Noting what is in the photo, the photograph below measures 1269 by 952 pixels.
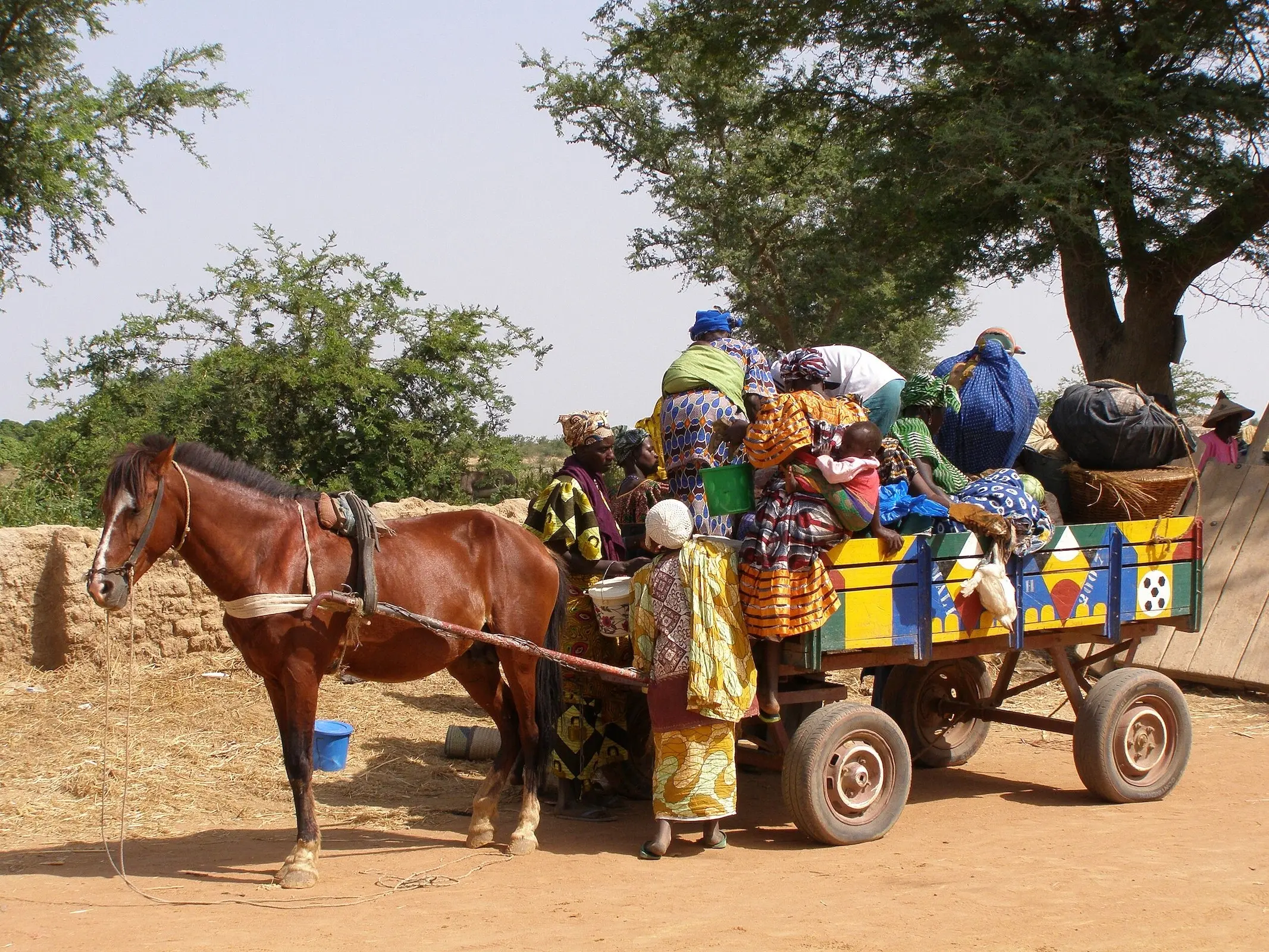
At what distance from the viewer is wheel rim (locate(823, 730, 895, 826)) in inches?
227

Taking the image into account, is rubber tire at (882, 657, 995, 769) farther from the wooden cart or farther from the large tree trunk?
the large tree trunk

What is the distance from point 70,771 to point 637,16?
12.5 metres

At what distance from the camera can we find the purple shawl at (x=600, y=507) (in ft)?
22.3

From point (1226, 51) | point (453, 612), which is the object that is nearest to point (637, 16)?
point (1226, 51)

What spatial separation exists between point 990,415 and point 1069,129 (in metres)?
6.53

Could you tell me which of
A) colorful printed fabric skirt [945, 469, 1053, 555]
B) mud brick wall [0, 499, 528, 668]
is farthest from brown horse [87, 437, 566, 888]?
mud brick wall [0, 499, 528, 668]

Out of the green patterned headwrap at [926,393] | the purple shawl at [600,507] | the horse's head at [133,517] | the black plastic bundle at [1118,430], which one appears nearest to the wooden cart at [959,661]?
the black plastic bundle at [1118,430]

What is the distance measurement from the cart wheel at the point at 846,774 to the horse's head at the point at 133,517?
3.04 m

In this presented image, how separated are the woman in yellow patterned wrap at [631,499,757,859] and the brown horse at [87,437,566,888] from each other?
85cm

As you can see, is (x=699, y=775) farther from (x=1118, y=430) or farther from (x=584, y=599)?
(x=1118, y=430)

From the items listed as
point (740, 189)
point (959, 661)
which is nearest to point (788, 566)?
point (959, 661)

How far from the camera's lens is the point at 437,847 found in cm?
610

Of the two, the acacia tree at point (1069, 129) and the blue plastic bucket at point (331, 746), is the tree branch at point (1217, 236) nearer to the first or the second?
the acacia tree at point (1069, 129)

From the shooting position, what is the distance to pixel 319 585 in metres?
5.59
